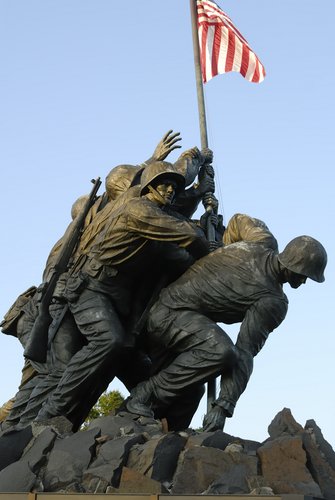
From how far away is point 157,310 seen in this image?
34.2 ft

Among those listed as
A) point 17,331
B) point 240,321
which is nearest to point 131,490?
point 240,321

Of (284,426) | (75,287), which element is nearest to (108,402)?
(75,287)

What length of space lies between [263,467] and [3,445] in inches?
87.3

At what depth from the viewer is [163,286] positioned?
420 inches

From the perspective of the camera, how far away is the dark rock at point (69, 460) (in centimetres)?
894

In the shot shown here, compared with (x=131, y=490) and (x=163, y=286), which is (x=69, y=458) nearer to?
(x=131, y=490)

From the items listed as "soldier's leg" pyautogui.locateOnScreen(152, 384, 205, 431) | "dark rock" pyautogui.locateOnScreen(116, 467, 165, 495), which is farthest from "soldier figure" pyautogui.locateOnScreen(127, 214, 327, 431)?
"dark rock" pyautogui.locateOnScreen(116, 467, 165, 495)

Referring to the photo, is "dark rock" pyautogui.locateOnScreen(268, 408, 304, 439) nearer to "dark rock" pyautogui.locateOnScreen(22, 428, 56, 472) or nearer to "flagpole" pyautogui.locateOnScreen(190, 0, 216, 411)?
"dark rock" pyautogui.locateOnScreen(22, 428, 56, 472)

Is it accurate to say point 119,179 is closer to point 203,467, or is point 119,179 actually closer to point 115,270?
point 115,270

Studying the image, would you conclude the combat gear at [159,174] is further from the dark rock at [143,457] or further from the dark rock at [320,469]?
the dark rock at [320,469]

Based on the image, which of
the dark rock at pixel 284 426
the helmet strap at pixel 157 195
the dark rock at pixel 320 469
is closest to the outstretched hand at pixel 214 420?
the dark rock at pixel 284 426

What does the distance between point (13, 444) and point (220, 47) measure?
6455 millimetres

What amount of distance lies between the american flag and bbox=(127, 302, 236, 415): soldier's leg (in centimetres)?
461

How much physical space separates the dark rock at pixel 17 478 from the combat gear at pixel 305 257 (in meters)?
2.90
